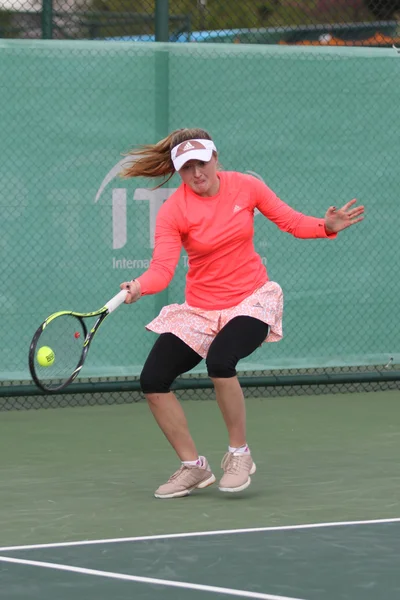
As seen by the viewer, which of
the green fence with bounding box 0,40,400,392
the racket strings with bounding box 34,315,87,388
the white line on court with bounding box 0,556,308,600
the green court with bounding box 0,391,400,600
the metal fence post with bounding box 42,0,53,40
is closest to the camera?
the white line on court with bounding box 0,556,308,600

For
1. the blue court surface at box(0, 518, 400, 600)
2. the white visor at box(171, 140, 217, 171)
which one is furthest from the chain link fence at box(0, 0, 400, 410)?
the blue court surface at box(0, 518, 400, 600)

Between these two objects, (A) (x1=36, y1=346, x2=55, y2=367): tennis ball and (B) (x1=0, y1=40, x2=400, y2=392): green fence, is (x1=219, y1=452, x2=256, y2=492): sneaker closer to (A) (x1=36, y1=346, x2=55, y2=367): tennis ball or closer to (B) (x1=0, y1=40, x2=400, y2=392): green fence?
(A) (x1=36, y1=346, x2=55, y2=367): tennis ball

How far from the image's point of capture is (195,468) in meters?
6.23

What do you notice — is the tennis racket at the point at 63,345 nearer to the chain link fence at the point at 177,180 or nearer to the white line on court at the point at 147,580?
the white line on court at the point at 147,580

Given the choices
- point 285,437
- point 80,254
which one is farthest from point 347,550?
point 80,254

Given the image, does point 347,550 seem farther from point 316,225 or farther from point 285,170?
point 285,170

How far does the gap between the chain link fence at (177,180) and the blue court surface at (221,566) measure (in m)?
3.46

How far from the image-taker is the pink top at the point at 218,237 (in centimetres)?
612

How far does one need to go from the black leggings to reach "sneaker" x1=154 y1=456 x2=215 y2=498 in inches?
14.8

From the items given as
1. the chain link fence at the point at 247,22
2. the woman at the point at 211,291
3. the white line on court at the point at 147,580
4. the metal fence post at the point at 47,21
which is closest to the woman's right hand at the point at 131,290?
the woman at the point at 211,291

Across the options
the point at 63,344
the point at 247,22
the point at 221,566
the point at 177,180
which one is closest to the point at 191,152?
the point at 63,344

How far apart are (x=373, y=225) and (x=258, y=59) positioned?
1311 mm

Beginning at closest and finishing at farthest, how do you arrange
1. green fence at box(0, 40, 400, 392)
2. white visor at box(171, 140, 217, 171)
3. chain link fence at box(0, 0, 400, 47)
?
1. white visor at box(171, 140, 217, 171)
2. green fence at box(0, 40, 400, 392)
3. chain link fence at box(0, 0, 400, 47)

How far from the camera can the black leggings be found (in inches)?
237
